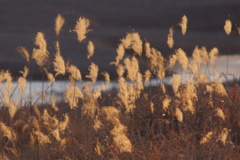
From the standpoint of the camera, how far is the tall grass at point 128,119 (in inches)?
144

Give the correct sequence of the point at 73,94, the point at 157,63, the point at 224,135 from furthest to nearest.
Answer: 1. the point at 157,63
2. the point at 73,94
3. the point at 224,135

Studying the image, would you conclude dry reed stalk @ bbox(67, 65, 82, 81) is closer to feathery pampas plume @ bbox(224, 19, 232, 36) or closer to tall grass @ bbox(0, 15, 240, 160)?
tall grass @ bbox(0, 15, 240, 160)

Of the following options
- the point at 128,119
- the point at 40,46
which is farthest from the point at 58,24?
the point at 128,119

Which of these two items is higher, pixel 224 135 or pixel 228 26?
pixel 228 26

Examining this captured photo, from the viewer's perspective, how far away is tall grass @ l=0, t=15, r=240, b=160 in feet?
12.0

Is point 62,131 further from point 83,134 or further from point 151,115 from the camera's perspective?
point 151,115

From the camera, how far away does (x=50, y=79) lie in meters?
4.95

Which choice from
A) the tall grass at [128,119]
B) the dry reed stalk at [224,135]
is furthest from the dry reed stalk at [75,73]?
the dry reed stalk at [224,135]

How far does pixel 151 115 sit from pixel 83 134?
114cm

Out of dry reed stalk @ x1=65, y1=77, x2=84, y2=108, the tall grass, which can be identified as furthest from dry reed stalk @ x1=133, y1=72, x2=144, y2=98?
dry reed stalk @ x1=65, y1=77, x2=84, y2=108

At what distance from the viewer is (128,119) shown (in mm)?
5191

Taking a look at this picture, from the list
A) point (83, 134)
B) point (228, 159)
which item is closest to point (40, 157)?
point (83, 134)

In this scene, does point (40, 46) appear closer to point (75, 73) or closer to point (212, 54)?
point (75, 73)

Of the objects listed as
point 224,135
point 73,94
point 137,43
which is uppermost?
point 137,43
